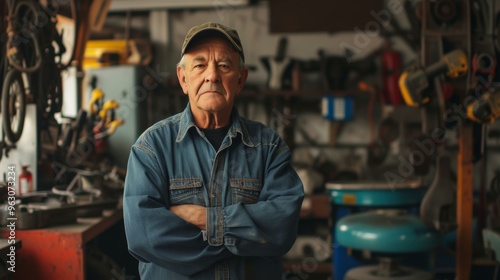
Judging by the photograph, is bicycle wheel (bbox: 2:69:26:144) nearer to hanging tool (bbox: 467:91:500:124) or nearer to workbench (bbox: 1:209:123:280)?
workbench (bbox: 1:209:123:280)

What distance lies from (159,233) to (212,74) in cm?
47

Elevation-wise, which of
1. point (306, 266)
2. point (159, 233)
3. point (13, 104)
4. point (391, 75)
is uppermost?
point (391, 75)

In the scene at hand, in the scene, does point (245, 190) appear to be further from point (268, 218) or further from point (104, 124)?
point (104, 124)

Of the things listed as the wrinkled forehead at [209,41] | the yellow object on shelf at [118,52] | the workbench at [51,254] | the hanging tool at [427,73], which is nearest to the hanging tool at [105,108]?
the yellow object on shelf at [118,52]

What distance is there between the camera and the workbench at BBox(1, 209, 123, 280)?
2.52 metres

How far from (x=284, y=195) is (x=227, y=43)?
0.47 metres

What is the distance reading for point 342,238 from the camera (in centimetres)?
367

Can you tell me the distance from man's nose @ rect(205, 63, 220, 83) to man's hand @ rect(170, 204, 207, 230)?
0.36 metres

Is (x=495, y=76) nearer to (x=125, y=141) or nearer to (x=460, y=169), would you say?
(x=460, y=169)

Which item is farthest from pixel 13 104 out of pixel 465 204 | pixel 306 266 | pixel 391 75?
pixel 391 75

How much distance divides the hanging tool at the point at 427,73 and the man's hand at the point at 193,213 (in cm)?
206

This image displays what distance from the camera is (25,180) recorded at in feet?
10.5

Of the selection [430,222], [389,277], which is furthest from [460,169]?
[389,277]

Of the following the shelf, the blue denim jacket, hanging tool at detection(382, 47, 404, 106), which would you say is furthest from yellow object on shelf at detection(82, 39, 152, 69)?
the blue denim jacket
